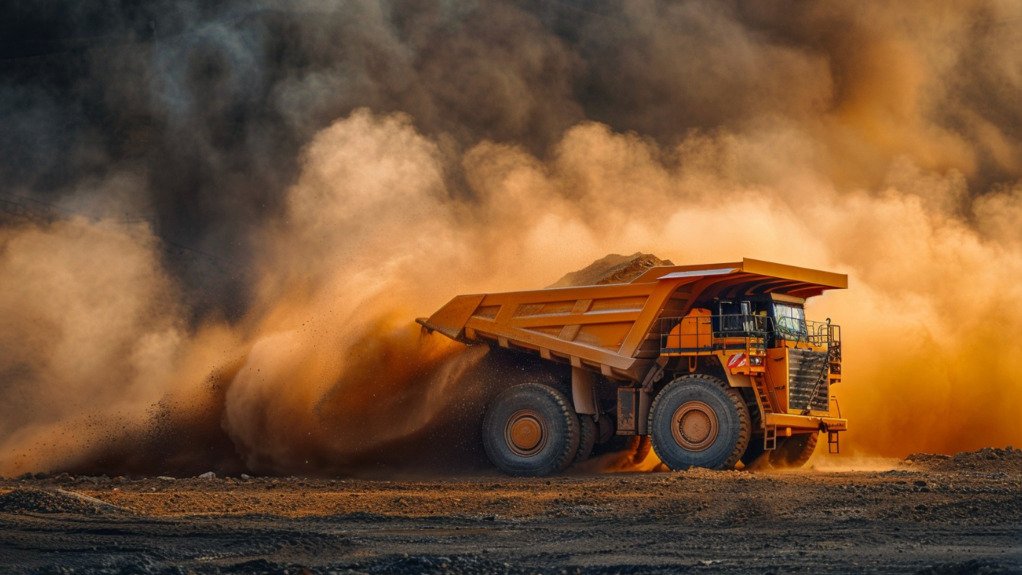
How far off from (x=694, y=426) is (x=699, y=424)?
0.07 metres

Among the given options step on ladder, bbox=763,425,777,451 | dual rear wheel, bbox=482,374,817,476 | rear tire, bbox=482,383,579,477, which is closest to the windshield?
dual rear wheel, bbox=482,374,817,476

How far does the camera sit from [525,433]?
62.7 feet

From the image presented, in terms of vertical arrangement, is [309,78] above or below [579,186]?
above

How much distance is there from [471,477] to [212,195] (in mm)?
18613

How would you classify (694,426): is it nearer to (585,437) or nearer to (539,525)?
(585,437)

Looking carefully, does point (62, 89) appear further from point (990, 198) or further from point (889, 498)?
point (889, 498)

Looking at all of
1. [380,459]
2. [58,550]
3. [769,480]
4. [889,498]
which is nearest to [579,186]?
[380,459]

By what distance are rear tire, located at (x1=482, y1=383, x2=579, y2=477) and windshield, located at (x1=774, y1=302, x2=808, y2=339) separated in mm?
2996

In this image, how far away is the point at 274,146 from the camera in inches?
1359

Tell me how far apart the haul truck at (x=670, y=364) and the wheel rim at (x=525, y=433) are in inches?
0.5

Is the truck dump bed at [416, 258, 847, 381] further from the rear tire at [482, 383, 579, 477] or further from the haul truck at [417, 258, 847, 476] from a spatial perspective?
the rear tire at [482, 383, 579, 477]

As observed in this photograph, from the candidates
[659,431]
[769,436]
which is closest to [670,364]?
[659,431]

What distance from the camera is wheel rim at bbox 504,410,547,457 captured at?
62.4 feet

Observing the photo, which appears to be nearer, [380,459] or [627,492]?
[627,492]
